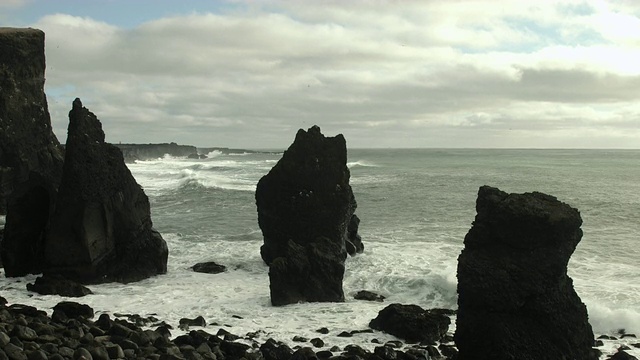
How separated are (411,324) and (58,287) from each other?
10.2m

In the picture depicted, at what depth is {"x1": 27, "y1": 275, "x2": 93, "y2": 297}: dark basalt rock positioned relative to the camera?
1794cm

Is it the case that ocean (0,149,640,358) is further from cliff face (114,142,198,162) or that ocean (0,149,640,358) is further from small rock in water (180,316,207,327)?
cliff face (114,142,198,162)

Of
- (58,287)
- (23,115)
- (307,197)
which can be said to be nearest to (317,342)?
(58,287)

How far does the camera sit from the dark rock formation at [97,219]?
1973 cm

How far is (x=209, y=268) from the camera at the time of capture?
22.6 metres

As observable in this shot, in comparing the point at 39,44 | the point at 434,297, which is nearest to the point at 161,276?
the point at 434,297

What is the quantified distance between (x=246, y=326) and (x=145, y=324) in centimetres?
246

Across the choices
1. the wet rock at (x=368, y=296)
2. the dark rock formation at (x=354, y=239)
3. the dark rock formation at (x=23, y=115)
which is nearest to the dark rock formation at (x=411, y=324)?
the wet rock at (x=368, y=296)

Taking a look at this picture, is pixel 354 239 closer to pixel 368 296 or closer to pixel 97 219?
pixel 368 296

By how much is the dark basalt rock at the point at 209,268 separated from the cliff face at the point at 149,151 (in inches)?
4119

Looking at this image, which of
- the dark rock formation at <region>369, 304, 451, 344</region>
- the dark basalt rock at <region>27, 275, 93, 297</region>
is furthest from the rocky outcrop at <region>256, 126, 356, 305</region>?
the dark basalt rock at <region>27, 275, 93, 297</region>

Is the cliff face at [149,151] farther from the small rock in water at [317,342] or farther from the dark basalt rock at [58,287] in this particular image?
the small rock in water at [317,342]

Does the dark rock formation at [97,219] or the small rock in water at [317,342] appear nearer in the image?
the small rock in water at [317,342]

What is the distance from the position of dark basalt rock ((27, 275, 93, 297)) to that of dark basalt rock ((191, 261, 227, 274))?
4691 mm
